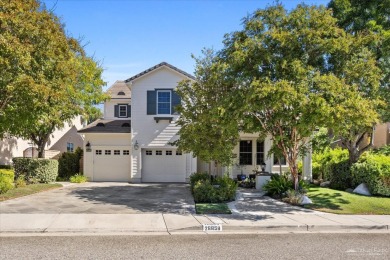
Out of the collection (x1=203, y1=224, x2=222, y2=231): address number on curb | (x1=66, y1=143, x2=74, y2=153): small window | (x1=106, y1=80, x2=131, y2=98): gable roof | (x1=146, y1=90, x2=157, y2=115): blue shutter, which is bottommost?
(x1=203, y1=224, x2=222, y2=231): address number on curb

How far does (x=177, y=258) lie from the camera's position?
7316mm

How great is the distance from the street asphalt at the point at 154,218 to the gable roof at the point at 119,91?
14381 mm

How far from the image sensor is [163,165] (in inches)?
951

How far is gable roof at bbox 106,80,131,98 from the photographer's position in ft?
94.3

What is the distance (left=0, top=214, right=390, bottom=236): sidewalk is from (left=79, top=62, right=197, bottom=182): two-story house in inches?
478

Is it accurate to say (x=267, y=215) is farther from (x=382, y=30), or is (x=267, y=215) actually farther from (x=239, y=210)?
(x=382, y=30)

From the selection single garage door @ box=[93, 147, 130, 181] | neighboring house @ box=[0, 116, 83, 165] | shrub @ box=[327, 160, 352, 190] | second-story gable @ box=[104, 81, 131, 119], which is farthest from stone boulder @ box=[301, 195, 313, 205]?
neighboring house @ box=[0, 116, 83, 165]

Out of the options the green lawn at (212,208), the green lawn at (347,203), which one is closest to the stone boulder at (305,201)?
the green lawn at (347,203)

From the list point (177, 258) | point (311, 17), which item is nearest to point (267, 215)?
point (177, 258)

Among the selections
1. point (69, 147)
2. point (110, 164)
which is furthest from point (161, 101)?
point (69, 147)

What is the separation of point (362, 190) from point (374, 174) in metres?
0.92

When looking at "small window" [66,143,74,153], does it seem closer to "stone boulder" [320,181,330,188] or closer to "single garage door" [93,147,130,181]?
"single garage door" [93,147,130,181]

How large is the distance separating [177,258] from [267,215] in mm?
5585

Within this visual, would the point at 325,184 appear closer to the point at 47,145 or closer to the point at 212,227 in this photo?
the point at 212,227
